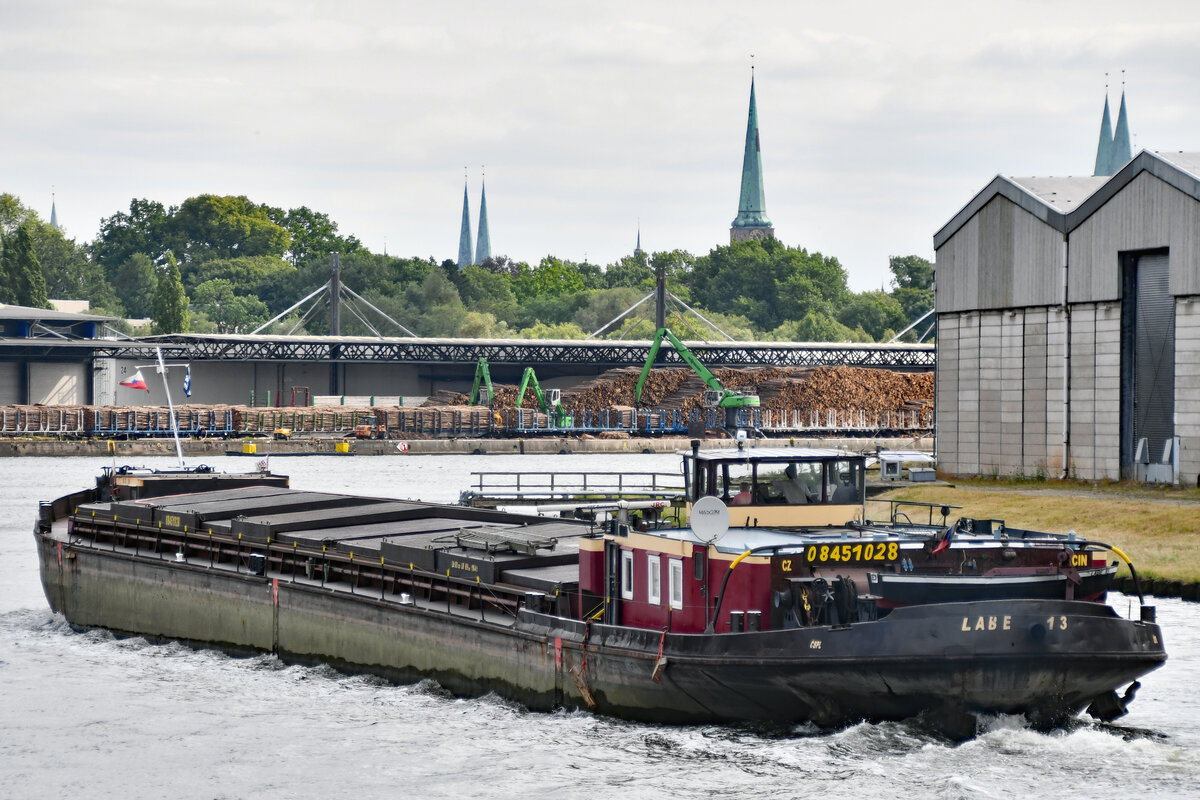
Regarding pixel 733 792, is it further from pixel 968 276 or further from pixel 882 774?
pixel 968 276

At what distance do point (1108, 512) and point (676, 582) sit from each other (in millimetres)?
23939

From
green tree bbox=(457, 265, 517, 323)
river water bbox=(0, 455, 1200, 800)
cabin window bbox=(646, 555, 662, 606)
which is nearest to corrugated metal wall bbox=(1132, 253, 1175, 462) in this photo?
river water bbox=(0, 455, 1200, 800)

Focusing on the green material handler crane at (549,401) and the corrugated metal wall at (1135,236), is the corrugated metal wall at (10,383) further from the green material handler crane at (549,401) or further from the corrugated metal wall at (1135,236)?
the corrugated metal wall at (1135,236)

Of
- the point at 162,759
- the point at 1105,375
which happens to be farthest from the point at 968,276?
the point at 162,759

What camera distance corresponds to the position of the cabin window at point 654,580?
20547 millimetres

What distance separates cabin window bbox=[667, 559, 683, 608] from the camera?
20109 millimetres

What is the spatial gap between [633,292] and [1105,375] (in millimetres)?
137348

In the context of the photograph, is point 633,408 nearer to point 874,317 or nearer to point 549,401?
point 549,401

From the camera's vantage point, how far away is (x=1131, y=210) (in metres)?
46.4

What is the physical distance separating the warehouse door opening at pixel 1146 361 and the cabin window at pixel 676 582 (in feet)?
96.2

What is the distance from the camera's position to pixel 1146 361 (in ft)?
152

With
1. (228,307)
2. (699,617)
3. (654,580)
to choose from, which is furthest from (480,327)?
(699,617)

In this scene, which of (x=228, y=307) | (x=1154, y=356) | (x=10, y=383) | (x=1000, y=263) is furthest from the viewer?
(x=228, y=307)

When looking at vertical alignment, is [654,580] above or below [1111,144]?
below
